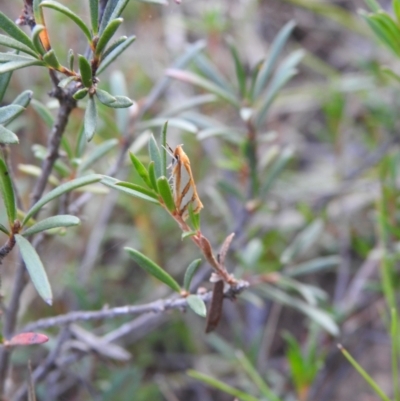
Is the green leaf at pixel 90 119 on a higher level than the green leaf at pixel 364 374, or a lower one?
higher

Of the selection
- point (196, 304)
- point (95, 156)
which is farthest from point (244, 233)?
point (196, 304)

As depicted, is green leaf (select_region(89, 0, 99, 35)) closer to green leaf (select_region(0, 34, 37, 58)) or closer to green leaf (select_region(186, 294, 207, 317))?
green leaf (select_region(0, 34, 37, 58))

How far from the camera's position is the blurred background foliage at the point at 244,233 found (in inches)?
44.3

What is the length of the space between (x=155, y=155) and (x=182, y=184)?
1.9 inches

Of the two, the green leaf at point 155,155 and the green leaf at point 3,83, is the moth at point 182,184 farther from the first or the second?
the green leaf at point 3,83

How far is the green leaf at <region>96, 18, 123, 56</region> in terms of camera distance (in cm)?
52

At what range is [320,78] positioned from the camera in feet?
6.89

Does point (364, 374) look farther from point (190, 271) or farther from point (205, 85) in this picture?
point (205, 85)

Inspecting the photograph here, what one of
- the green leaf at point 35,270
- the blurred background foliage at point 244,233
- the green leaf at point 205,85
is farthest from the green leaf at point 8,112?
the green leaf at point 205,85

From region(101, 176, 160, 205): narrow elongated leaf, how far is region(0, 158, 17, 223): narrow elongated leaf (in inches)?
4.2

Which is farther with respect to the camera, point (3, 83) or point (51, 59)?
point (3, 83)

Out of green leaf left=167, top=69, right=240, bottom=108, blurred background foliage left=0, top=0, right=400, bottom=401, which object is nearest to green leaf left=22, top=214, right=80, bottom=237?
blurred background foliage left=0, top=0, right=400, bottom=401

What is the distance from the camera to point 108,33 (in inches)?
21.1

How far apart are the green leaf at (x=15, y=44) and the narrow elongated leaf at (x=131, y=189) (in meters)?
0.15
